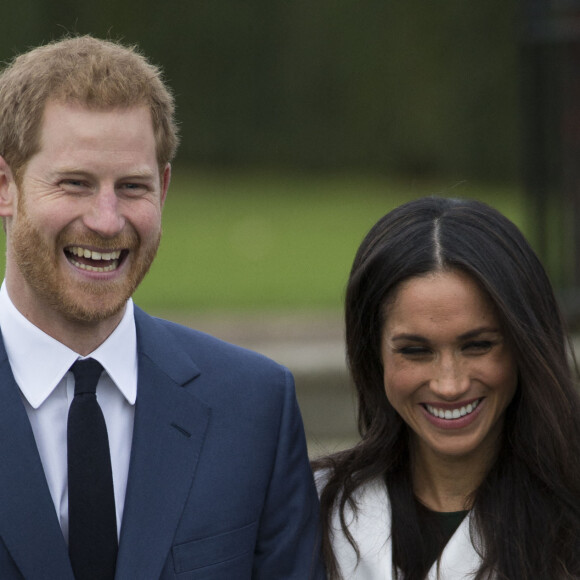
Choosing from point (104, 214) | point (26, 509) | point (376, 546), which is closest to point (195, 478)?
point (26, 509)

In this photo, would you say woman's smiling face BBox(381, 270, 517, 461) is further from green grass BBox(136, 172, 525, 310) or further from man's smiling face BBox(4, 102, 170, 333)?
green grass BBox(136, 172, 525, 310)

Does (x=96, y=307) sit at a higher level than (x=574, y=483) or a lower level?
higher

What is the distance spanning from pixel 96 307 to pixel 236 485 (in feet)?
1.69

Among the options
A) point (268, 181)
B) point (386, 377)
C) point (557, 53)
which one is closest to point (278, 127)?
point (268, 181)

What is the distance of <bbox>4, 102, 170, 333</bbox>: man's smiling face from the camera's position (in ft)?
8.70

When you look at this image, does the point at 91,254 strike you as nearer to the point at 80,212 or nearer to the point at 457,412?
→ the point at 80,212

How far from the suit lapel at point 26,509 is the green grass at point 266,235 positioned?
6110 mm

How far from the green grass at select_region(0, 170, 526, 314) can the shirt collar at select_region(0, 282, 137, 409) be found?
6456 millimetres

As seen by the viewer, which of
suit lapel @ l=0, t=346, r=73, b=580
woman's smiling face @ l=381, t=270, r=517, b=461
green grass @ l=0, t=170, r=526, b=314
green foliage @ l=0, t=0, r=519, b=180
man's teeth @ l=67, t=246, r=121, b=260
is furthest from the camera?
green foliage @ l=0, t=0, r=519, b=180

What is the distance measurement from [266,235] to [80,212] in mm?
13447

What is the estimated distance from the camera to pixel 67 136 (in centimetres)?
265

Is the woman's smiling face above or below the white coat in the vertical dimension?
above

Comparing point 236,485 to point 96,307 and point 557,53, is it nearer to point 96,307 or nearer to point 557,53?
point 96,307

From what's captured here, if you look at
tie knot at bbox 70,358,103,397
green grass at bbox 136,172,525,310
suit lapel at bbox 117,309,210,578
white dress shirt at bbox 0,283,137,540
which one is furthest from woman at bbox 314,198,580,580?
green grass at bbox 136,172,525,310
